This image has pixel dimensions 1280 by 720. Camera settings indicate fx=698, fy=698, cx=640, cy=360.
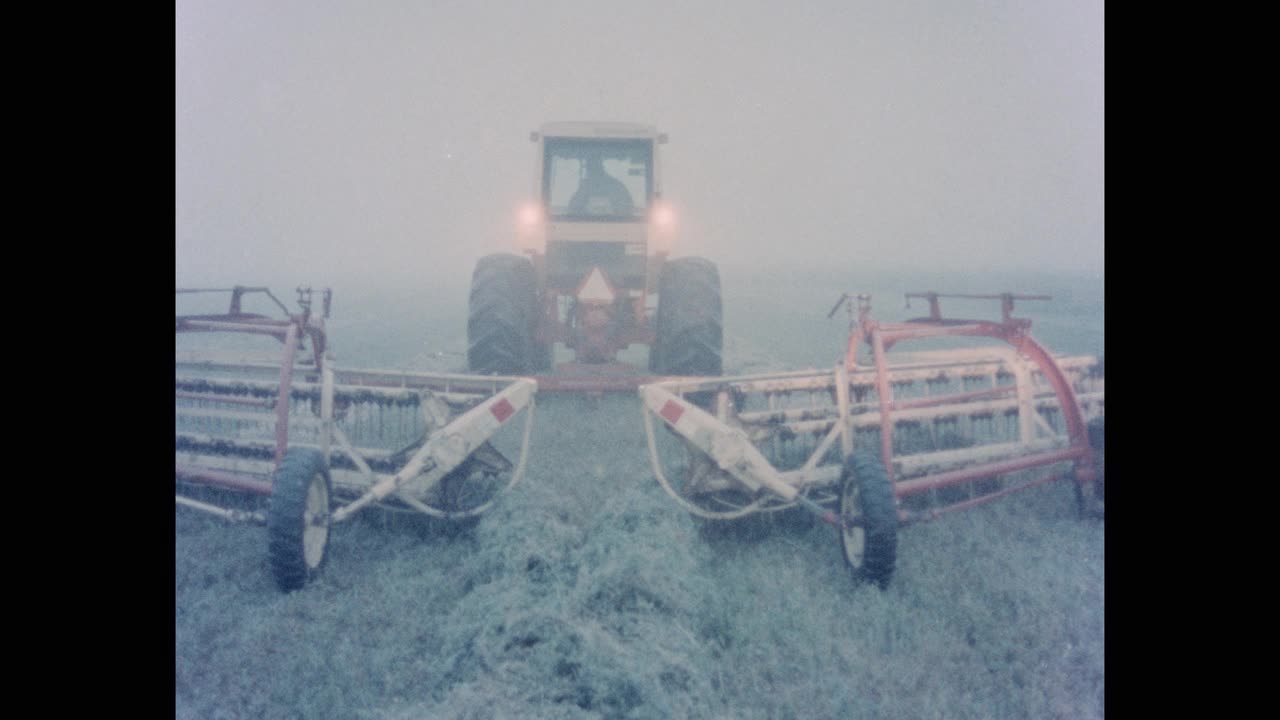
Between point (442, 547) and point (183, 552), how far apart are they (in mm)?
1339

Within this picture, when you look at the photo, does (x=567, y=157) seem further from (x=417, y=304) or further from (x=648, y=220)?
(x=417, y=304)

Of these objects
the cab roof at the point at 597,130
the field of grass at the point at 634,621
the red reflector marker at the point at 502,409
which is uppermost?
the cab roof at the point at 597,130

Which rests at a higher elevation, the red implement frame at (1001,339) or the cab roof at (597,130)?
the cab roof at (597,130)

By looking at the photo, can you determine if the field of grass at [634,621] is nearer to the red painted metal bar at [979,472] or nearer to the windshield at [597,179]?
the red painted metal bar at [979,472]

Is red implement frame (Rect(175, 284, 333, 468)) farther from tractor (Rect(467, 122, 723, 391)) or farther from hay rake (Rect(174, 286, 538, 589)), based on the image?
tractor (Rect(467, 122, 723, 391))

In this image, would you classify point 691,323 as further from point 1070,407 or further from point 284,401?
point 284,401

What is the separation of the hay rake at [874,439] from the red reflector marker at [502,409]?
0.78m

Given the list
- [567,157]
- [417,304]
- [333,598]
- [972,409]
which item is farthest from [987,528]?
[417,304]

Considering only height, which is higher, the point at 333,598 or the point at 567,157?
the point at 567,157

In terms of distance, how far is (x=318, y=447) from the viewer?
3.88 meters

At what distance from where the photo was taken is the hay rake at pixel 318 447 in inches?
128

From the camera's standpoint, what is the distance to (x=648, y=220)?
23.8 feet

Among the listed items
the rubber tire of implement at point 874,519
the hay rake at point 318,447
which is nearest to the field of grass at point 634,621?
the rubber tire of implement at point 874,519
